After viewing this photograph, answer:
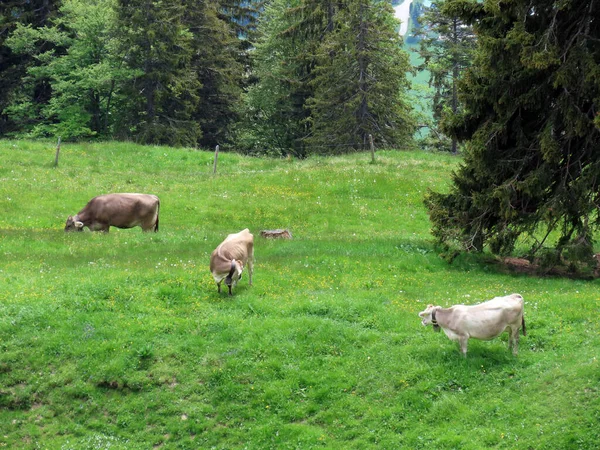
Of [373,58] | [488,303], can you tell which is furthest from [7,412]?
[373,58]

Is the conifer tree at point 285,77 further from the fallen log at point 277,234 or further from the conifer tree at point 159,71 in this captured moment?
the fallen log at point 277,234

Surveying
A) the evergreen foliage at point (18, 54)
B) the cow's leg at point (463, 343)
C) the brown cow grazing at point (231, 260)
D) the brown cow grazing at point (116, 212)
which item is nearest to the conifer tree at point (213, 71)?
the evergreen foliage at point (18, 54)

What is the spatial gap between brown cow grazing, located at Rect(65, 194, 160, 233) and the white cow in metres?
15.2

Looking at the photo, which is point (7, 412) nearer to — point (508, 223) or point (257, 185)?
point (508, 223)

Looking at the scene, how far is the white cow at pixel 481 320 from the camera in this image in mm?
15266

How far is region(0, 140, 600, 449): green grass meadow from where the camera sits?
47.1 ft

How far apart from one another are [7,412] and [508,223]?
1715 centimetres

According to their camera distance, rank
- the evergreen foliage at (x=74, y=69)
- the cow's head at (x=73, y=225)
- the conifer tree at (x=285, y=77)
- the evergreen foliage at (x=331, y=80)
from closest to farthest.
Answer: the cow's head at (x=73, y=225), the evergreen foliage at (x=331, y=80), the evergreen foliage at (x=74, y=69), the conifer tree at (x=285, y=77)

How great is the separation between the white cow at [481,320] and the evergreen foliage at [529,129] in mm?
7684

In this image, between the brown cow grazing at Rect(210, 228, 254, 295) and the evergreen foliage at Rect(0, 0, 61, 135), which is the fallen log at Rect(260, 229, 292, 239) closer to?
the brown cow grazing at Rect(210, 228, 254, 295)

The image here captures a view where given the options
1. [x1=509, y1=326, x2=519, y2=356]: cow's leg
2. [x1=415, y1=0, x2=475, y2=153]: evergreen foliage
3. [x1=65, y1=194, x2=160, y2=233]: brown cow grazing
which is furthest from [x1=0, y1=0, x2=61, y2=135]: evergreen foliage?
[x1=509, y1=326, x2=519, y2=356]: cow's leg

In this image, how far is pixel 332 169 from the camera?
1610 inches

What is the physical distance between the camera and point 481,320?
15258 mm

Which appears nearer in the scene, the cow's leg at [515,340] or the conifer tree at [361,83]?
the cow's leg at [515,340]
